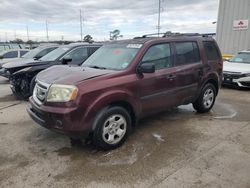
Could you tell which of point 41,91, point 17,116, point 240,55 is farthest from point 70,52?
point 240,55

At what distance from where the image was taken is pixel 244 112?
229 inches

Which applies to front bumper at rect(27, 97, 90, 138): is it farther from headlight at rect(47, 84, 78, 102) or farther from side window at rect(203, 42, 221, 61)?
side window at rect(203, 42, 221, 61)

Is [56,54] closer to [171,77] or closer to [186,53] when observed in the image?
[186,53]

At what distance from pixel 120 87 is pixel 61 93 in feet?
2.94

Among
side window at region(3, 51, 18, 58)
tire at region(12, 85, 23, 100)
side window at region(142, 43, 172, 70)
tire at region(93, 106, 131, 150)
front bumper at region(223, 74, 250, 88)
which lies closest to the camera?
tire at region(93, 106, 131, 150)

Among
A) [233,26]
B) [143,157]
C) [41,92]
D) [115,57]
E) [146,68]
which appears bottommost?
[143,157]

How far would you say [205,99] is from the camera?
5625mm

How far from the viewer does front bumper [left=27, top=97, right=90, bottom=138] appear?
10.8ft

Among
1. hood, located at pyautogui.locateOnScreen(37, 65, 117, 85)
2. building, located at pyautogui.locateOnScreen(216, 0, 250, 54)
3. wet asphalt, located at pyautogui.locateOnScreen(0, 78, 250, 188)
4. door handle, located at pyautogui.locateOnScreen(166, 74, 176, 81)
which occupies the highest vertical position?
building, located at pyautogui.locateOnScreen(216, 0, 250, 54)

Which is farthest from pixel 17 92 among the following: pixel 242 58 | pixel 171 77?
pixel 242 58

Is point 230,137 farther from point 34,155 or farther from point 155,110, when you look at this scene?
point 34,155

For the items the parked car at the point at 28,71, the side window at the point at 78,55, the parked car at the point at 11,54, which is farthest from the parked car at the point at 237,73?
the parked car at the point at 11,54

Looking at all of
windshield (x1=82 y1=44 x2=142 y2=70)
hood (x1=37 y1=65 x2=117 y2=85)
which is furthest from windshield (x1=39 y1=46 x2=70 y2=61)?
hood (x1=37 y1=65 x2=117 y2=85)

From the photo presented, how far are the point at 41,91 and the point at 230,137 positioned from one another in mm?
3325
